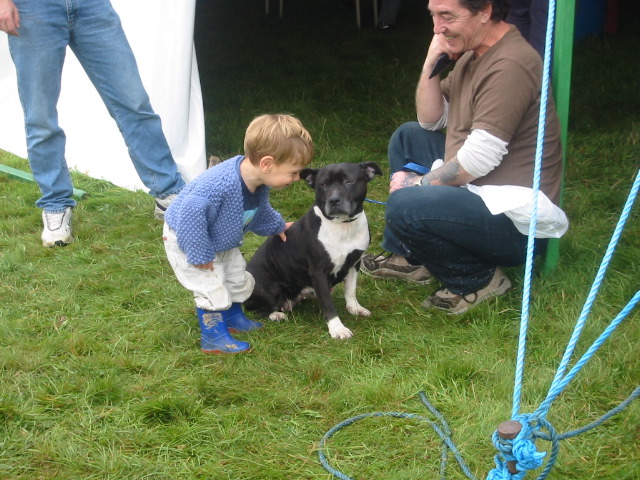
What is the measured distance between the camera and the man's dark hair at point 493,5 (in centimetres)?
340

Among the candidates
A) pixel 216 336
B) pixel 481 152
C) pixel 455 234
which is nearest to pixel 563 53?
pixel 481 152

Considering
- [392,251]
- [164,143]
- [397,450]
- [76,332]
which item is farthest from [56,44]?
[397,450]

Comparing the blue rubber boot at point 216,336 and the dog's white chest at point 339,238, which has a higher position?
the dog's white chest at point 339,238

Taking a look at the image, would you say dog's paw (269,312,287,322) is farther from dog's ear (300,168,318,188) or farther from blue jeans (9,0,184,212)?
blue jeans (9,0,184,212)

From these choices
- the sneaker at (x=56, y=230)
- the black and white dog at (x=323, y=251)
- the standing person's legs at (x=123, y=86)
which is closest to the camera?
the black and white dog at (x=323, y=251)

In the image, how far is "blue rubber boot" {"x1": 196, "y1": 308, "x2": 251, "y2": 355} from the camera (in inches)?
141

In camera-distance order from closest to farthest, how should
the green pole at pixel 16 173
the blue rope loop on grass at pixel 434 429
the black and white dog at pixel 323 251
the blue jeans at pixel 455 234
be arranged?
the blue rope loop on grass at pixel 434 429 → the blue jeans at pixel 455 234 → the black and white dog at pixel 323 251 → the green pole at pixel 16 173

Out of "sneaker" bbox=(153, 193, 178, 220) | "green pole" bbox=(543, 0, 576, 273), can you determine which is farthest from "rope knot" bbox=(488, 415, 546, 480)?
"sneaker" bbox=(153, 193, 178, 220)

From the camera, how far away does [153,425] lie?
3.02 m

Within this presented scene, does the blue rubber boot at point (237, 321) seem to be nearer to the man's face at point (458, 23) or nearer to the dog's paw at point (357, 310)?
the dog's paw at point (357, 310)

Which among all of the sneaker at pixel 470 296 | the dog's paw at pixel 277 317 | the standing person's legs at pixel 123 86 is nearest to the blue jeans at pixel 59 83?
the standing person's legs at pixel 123 86

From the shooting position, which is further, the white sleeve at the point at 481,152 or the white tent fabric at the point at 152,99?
the white tent fabric at the point at 152,99

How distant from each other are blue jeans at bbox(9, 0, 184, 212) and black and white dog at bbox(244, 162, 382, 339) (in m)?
1.41

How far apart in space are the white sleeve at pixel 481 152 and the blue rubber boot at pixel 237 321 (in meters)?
1.27
